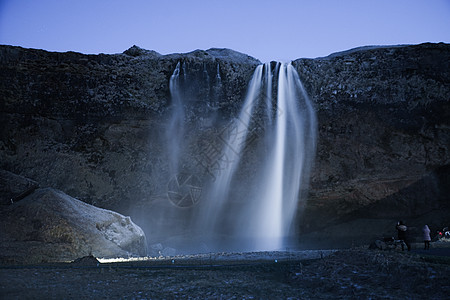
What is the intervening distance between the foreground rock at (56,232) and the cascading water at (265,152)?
8.73m

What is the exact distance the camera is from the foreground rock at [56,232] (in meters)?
12.3

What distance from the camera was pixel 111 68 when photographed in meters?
22.5

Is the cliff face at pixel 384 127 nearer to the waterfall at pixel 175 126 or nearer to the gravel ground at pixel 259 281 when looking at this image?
the waterfall at pixel 175 126

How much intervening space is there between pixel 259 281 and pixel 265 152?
16.3 meters

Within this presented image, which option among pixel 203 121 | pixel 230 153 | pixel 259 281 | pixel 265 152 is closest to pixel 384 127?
pixel 265 152

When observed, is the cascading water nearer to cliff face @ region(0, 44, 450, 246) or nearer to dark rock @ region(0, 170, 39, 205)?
cliff face @ region(0, 44, 450, 246)

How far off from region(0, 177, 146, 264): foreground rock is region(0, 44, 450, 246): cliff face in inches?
278

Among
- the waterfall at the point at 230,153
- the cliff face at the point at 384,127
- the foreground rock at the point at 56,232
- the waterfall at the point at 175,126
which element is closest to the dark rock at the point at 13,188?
the foreground rock at the point at 56,232

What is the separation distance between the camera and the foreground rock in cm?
1229

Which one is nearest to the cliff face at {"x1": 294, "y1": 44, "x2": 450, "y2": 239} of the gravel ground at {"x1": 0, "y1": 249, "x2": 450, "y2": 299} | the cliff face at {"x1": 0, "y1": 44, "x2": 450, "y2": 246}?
the cliff face at {"x1": 0, "y1": 44, "x2": 450, "y2": 246}

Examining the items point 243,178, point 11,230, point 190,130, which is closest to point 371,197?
point 243,178

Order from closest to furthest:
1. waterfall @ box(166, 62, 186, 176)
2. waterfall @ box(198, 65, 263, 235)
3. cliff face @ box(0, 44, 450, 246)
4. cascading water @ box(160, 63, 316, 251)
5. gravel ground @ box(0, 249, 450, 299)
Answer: gravel ground @ box(0, 249, 450, 299)
cliff face @ box(0, 44, 450, 246)
cascading water @ box(160, 63, 316, 251)
waterfall @ box(198, 65, 263, 235)
waterfall @ box(166, 62, 186, 176)

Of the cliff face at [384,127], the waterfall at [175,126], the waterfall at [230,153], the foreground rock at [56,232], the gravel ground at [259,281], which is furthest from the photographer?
the waterfall at [175,126]

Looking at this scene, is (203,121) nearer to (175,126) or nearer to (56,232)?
(175,126)
